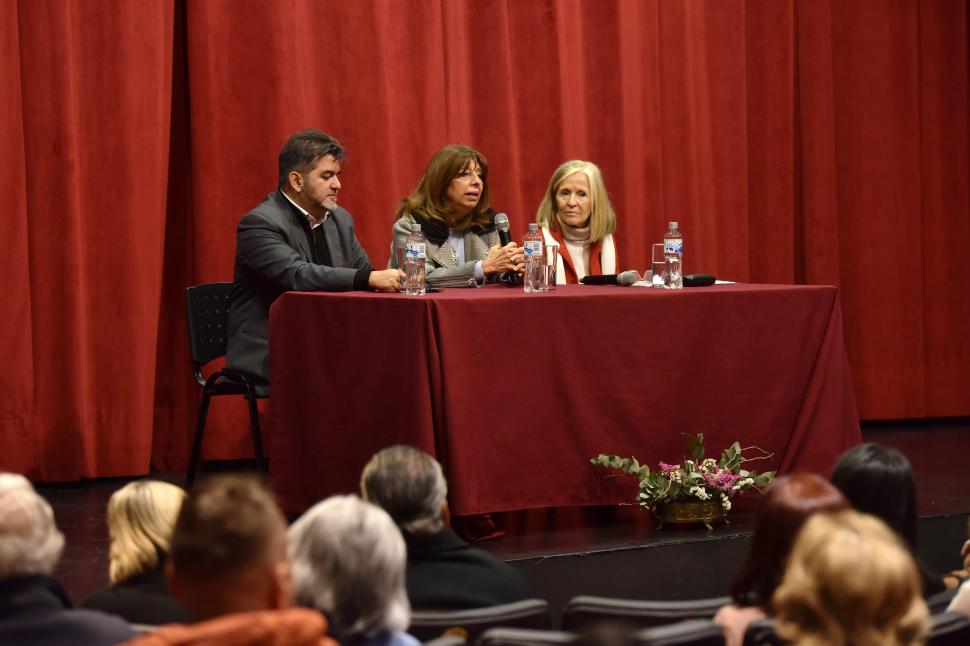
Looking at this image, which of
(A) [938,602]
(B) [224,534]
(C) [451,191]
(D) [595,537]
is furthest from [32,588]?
(C) [451,191]

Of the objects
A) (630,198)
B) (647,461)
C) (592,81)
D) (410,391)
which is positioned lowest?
(647,461)

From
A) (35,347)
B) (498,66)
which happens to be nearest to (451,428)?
(35,347)

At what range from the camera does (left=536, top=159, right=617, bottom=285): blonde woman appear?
506 centimetres

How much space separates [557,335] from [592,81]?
2.63 meters

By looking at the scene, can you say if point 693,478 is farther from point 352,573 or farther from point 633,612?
point 352,573

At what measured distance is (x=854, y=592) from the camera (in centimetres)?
178

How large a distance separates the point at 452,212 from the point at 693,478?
1.41m

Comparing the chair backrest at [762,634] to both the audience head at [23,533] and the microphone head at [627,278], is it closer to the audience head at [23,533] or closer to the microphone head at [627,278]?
the audience head at [23,533]

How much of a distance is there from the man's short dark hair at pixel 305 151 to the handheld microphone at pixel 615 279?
3.34 ft

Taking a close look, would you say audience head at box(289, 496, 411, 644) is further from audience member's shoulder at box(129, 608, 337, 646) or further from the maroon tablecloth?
the maroon tablecloth

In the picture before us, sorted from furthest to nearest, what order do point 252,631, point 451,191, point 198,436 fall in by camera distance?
point 451,191 → point 198,436 → point 252,631

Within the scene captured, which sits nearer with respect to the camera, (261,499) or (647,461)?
(261,499)

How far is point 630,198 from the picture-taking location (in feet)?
20.7

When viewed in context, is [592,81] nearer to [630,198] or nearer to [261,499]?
[630,198]
